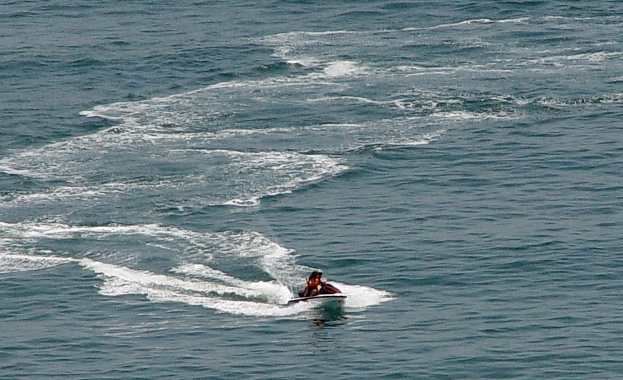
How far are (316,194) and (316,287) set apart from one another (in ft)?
59.6

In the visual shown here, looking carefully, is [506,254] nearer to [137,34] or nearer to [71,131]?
[71,131]

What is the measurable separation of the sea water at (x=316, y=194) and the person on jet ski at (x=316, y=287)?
93 cm

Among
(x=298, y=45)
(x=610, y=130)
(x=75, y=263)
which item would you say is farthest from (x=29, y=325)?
(x=298, y=45)

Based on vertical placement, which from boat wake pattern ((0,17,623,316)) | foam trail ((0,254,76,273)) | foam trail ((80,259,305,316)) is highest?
boat wake pattern ((0,17,623,316))

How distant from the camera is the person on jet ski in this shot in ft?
Result: 221

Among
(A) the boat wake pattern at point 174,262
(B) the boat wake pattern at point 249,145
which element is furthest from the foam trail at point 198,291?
(B) the boat wake pattern at point 249,145

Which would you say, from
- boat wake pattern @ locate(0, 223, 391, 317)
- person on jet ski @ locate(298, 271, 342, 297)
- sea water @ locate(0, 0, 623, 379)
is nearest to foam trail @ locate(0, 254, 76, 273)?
boat wake pattern @ locate(0, 223, 391, 317)

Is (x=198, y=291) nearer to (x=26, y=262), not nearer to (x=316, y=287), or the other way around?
(x=316, y=287)

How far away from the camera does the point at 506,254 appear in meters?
73.4

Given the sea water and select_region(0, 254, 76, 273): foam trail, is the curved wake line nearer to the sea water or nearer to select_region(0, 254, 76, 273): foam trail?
select_region(0, 254, 76, 273): foam trail

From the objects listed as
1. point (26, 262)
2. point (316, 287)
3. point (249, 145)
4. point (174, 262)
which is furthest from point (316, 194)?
point (26, 262)

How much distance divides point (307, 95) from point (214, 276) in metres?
38.9

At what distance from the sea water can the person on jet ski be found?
929 mm

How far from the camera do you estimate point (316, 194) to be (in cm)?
8550
